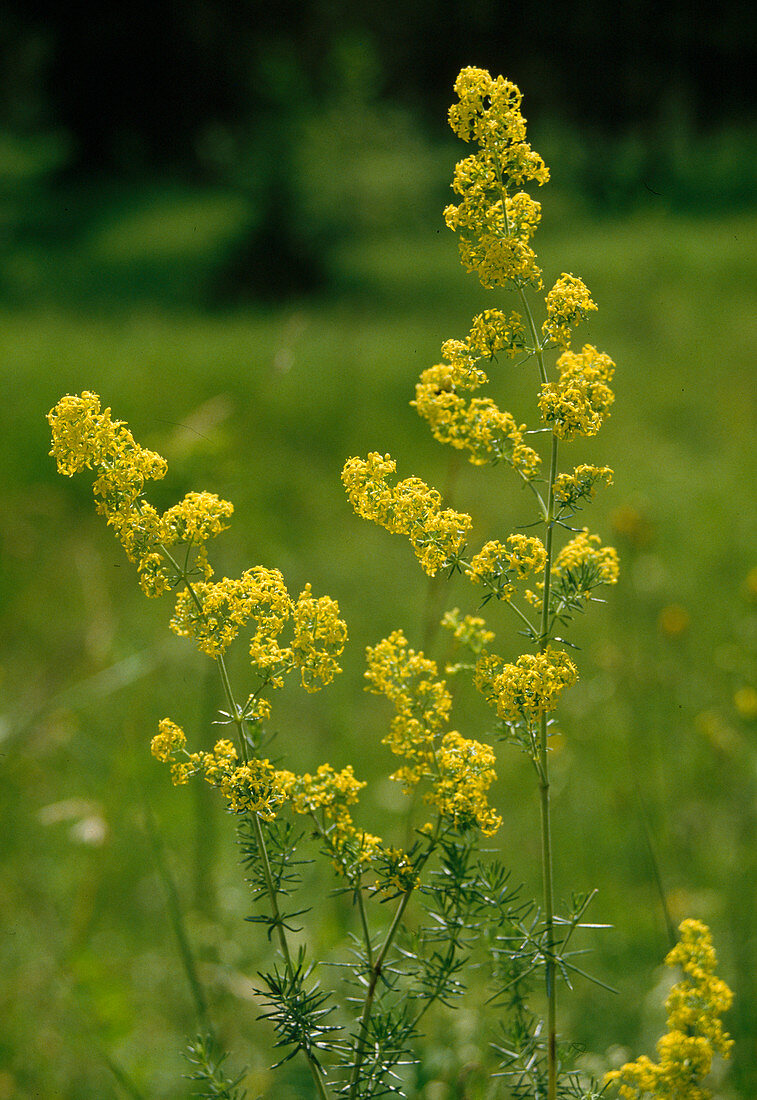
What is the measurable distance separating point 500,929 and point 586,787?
101 inches

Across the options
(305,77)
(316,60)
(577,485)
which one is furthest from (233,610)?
(316,60)

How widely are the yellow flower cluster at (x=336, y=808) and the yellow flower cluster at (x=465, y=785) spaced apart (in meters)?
0.11

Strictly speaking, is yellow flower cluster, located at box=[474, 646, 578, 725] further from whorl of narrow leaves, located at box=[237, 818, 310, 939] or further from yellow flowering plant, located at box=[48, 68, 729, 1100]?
whorl of narrow leaves, located at box=[237, 818, 310, 939]

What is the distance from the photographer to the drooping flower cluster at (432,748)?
4.32ft

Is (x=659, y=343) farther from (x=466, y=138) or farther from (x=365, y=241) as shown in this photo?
(x=466, y=138)

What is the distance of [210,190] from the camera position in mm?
11781

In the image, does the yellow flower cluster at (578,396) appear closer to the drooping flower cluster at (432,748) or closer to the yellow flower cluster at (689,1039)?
the drooping flower cluster at (432,748)

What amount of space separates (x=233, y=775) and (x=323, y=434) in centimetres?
589

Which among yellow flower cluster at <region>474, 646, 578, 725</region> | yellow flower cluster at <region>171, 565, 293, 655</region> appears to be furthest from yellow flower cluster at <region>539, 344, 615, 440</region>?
yellow flower cluster at <region>171, 565, 293, 655</region>

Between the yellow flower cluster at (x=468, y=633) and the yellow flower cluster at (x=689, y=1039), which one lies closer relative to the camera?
the yellow flower cluster at (x=689, y=1039)

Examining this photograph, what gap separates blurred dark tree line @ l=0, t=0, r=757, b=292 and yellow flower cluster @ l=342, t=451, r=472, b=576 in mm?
7510

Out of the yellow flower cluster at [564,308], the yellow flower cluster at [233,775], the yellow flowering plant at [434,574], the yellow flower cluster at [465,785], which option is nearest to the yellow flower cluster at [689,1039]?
the yellow flowering plant at [434,574]

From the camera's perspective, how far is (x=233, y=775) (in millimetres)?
1255

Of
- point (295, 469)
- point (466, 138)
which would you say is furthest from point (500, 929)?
point (295, 469)
